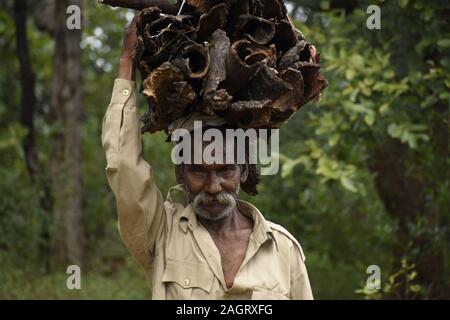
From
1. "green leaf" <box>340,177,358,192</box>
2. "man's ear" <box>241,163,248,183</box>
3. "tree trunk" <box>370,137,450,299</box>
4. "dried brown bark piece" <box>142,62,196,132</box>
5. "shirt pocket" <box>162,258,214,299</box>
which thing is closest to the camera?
"dried brown bark piece" <box>142,62,196,132</box>

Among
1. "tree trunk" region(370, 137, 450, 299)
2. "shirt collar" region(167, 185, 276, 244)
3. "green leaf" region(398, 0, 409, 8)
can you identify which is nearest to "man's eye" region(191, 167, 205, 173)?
"shirt collar" region(167, 185, 276, 244)

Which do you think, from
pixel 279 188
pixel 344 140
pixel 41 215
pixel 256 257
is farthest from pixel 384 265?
pixel 256 257

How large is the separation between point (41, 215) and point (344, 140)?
4.00 meters

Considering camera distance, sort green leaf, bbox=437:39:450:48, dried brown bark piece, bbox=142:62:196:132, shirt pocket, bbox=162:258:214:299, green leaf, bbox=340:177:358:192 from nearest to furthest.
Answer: dried brown bark piece, bbox=142:62:196:132
shirt pocket, bbox=162:258:214:299
green leaf, bbox=437:39:450:48
green leaf, bbox=340:177:358:192

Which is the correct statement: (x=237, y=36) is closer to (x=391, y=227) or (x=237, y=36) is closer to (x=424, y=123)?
(x=424, y=123)

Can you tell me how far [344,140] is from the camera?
702 centimetres

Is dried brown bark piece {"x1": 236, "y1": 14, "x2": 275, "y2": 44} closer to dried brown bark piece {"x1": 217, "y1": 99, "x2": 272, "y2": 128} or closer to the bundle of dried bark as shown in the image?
the bundle of dried bark

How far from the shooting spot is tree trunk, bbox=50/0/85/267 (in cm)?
1045

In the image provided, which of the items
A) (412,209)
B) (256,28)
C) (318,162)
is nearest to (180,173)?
(256,28)

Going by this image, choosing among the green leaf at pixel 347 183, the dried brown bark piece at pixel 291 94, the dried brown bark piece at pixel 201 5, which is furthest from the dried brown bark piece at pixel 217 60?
the green leaf at pixel 347 183

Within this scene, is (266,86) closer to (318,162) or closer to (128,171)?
(128,171)

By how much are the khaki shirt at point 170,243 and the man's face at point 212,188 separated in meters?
0.09

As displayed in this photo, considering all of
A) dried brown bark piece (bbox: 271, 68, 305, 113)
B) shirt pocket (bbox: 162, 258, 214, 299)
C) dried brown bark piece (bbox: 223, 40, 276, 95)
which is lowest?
shirt pocket (bbox: 162, 258, 214, 299)

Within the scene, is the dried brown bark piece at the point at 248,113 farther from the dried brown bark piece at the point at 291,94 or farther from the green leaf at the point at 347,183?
the green leaf at the point at 347,183
